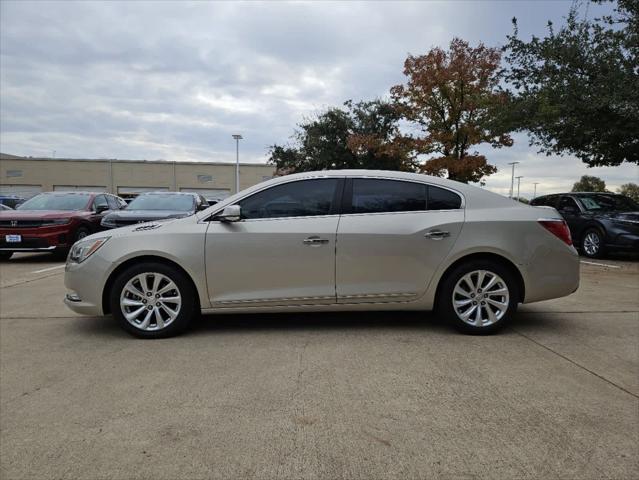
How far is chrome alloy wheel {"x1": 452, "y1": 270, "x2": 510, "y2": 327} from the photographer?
4414 mm

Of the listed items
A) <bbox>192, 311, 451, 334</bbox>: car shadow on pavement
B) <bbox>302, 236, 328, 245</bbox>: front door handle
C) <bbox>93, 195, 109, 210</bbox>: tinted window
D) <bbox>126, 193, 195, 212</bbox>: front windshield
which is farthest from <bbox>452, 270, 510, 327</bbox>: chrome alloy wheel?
<bbox>93, 195, 109, 210</bbox>: tinted window

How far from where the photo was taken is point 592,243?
11.0 metres

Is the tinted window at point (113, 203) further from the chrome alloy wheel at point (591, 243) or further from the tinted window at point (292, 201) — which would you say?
the chrome alloy wheel at point (591, 243)

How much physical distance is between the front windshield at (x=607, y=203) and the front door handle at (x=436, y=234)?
28.8 ft

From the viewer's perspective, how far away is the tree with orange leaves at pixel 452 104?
66.5ft

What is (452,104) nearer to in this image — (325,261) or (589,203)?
(589,203)

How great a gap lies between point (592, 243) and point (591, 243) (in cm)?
3

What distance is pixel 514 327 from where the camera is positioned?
15.6 feet

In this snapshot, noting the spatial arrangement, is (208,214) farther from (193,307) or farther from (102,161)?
(102,161)

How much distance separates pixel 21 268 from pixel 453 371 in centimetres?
928

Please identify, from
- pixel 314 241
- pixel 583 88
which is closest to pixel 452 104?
pixel 583 88

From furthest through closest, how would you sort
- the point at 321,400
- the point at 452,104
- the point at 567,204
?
the point at 452,104 < the point at 567,204 < the point at 321,400

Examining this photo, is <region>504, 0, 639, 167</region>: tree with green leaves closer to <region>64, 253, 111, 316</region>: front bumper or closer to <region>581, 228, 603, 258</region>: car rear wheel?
<region>581, 228, 603, 258</region>: car rear wheel

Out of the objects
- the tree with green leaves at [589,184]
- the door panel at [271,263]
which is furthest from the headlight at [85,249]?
the tree with green leaves at [589,184]
